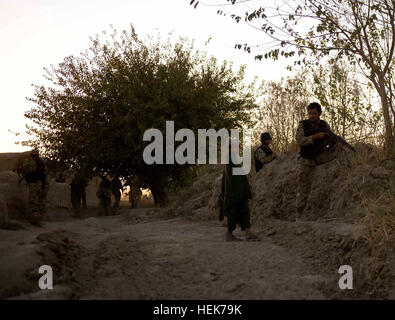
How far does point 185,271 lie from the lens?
5.79 metres

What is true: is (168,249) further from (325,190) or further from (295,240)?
(325,190)

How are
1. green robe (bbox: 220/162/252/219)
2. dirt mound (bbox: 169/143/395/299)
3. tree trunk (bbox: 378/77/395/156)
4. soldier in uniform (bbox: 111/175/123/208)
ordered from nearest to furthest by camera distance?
dirt mound (bbox: 169/143/395/299)
green robe (bbox: 220/162/252/219)
tree trunk (bbox: 378/77/395/156)
soldier in uniform (bbox: 111/175/123/208)

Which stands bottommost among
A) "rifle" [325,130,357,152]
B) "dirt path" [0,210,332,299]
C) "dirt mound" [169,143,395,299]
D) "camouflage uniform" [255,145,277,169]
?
"dirt path" [0,210,332,299]

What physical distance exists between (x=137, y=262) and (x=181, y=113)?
10.6 metres

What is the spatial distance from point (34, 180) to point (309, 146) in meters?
6.98

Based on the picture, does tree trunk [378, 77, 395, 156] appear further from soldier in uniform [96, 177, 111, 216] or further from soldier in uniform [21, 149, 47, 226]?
soldier in uniform [96, 177, 111, 216]

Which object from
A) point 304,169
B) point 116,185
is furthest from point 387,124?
point 116,185

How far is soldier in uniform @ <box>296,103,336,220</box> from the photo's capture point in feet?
25.1

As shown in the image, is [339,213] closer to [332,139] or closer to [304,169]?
[304,169]

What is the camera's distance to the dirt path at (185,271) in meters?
5.01

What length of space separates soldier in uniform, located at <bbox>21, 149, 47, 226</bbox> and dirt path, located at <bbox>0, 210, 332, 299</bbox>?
13.6ft

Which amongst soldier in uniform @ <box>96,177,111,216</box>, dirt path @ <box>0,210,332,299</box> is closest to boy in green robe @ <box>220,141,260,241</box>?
dirt path @ <box>0,210,332,299</box>

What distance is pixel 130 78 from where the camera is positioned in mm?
16281

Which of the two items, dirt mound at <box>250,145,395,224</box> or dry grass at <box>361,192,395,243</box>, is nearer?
dry grass at <box>361,192,395,243</box>
